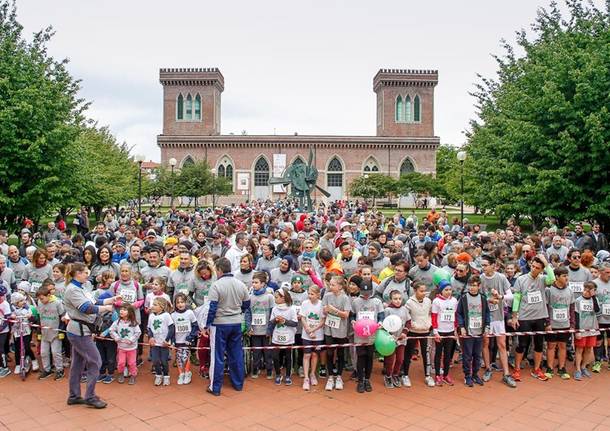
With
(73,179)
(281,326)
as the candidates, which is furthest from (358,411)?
(73,179)

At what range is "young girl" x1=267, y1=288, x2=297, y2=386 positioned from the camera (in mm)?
7120

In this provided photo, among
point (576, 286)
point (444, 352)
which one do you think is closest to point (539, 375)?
point (444, 352)

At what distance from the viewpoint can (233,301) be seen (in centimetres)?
672

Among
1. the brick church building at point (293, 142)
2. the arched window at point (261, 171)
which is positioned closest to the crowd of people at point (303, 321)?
the brick church building at point (293, 142)

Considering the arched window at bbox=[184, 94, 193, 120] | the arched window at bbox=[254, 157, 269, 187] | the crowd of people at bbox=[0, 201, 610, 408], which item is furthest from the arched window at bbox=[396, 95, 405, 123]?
the crowd of people at bbox=[0, 201, 610, 408]

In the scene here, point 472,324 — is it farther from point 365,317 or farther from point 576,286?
point 576,286

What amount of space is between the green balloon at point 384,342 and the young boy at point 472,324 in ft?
3.58

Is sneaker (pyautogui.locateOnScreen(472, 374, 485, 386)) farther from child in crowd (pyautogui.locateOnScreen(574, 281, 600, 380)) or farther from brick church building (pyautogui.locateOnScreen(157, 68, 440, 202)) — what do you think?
brick church building (pyautogui.locateOnScreen(157, 68, 440, 202))

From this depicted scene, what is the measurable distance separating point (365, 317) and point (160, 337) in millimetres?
2741

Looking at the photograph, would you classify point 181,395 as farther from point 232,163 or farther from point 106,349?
point 232,163

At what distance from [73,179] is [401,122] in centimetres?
5282

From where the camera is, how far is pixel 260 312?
7281mm

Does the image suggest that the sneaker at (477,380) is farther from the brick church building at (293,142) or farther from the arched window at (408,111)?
the arched window at (408,111)

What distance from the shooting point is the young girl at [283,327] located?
7.12 meters
